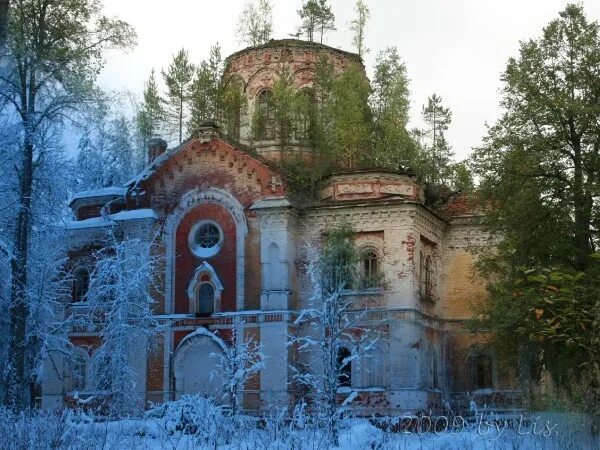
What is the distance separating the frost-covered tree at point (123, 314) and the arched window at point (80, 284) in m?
1.79

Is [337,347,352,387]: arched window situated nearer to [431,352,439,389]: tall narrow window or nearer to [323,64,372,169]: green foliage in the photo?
[431,352,439,389]: tall narrow window

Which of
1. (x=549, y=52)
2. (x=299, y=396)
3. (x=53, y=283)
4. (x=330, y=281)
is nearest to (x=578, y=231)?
(x=549, y=52)

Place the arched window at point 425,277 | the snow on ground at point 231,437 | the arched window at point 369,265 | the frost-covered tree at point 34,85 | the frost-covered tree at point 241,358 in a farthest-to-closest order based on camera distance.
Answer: the arched window at point 425,277
the arched window at point 369,265
the frost-covered tree at point 241,358
the frost-covered tree at point 34,85
the snow on ground at point 231,437

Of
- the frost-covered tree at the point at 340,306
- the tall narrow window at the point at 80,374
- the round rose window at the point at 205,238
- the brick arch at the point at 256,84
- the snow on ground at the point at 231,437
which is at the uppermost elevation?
the brick arch at the point at 256,84

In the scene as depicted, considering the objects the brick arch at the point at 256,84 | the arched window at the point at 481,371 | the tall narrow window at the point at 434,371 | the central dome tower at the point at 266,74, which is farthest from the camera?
the brick arch at the point at 256,84

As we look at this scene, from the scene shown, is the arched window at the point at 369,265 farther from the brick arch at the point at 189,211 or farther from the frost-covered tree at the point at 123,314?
the frost-covered tree at the point at 123,314

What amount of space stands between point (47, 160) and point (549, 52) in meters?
12.7

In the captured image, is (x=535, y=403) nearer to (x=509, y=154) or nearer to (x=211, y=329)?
(x=509, y=154)

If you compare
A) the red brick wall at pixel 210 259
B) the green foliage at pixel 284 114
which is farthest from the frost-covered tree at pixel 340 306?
the green foliage at pixel 284 114

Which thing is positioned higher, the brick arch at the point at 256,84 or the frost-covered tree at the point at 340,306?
the brick arch at the point at 256,84

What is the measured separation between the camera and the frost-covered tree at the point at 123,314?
25859mm

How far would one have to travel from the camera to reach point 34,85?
2030cm

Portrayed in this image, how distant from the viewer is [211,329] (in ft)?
90.2

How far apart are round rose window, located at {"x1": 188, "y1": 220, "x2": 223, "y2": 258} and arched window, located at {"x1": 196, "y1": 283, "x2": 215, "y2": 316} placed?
97 cm
